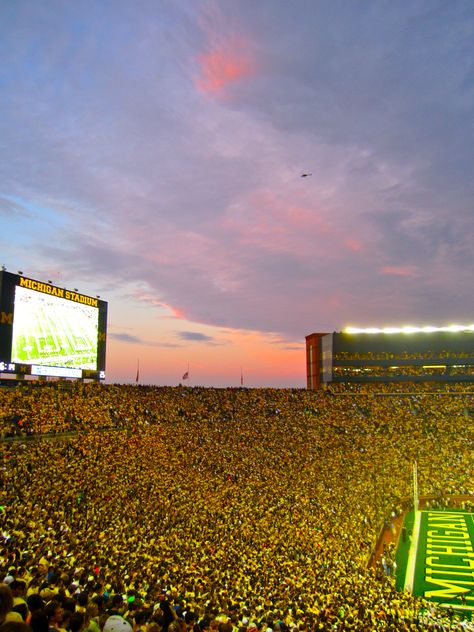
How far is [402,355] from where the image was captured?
72875 millimetres

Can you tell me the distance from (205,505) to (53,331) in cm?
1804

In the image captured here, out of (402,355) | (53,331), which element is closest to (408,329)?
(402,355)

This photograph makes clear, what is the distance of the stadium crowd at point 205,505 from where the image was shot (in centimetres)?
1038

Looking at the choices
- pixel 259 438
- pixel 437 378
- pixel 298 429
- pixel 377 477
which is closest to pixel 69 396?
pixel 259 438

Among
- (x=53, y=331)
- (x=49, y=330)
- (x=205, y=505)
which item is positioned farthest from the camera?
(x=53, y=331)


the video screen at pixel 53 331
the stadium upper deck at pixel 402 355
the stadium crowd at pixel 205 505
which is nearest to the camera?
the stadium crowd at pixel 205 505

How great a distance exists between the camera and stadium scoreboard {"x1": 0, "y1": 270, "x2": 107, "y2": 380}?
101 ft

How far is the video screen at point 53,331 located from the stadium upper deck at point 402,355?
4545 centimetres

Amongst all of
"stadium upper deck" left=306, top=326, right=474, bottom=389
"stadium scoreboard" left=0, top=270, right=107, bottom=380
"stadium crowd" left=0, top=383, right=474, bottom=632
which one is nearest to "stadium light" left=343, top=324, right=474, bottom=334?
"stadium upper deck" left=306, top=326, right=474, bottom=389

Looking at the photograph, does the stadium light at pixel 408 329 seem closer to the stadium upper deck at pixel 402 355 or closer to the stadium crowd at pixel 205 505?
the stadium upper deck at pixel 402 355

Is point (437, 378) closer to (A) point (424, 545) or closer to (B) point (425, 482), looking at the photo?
(B) point (425, 482)

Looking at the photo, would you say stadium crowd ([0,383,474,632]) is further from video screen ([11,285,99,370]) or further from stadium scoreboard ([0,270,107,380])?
video screen ([11,285,99,370])

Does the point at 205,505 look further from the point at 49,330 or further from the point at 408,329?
the point at 408,329

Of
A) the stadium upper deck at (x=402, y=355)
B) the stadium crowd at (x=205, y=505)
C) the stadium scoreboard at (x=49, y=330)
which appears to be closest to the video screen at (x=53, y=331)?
the stadium scoreboard at (x=49, y=330)
